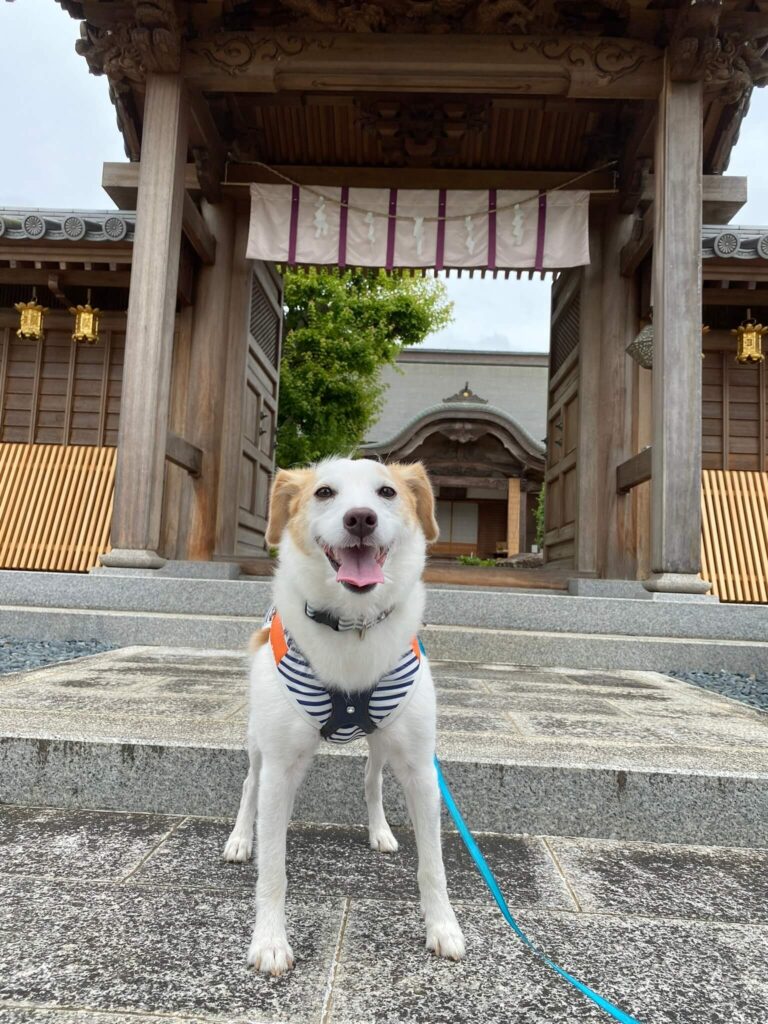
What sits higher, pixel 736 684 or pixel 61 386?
pixel 61 386

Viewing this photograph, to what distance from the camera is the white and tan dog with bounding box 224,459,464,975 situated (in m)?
1.74

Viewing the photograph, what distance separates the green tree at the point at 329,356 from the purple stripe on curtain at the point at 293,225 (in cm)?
621

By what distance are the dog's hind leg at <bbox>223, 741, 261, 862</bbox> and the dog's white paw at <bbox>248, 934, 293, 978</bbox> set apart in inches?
20.3

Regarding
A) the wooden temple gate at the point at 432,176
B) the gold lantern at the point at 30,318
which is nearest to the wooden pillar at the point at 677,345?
the wooden temple gate at the point at 432,176

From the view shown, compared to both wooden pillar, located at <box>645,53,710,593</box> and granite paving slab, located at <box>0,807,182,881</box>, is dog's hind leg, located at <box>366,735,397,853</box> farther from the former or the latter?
wooden pillar, located at <box>645,53,710,593</box>

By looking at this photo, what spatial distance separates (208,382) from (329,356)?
7.00m

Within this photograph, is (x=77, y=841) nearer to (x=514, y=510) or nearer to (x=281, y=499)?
(x=281, y=499)

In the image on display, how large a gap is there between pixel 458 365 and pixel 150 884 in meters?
30.0

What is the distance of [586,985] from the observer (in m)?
1.55

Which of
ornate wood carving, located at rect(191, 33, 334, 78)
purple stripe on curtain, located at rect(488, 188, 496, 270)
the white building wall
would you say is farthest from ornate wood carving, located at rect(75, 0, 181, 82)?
the white building wall

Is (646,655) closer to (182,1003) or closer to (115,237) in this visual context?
(182,1003)

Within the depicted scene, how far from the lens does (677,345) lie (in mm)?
6109

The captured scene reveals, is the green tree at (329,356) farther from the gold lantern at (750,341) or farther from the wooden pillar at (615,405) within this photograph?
the gold lantern at (750,341)

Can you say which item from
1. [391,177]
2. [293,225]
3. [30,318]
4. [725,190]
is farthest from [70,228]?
[725,190]
